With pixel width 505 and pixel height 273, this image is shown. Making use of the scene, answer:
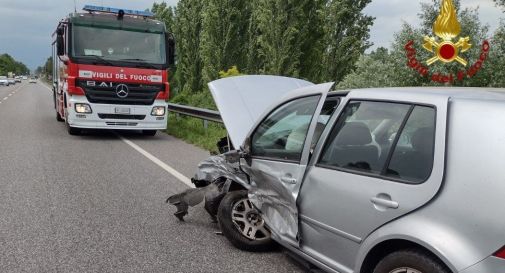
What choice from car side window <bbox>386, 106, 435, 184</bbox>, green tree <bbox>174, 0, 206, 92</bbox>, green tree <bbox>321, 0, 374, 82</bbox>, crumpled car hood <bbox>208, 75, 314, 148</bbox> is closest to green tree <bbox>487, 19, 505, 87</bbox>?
green tree <bbox>321, 0, 374, 82</bbox>

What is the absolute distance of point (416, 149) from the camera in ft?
9.73

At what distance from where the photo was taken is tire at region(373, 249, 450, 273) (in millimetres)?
2613

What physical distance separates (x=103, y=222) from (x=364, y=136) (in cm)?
312

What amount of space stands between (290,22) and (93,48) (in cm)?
915

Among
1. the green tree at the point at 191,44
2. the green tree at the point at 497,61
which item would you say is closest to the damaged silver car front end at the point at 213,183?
the green tree at the point at 497,61

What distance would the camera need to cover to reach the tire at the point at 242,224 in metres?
4.63

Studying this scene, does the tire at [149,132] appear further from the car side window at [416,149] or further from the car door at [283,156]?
the car side window at [416,149]

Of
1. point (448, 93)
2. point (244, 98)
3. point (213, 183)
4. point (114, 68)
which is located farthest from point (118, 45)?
point (448, 93)

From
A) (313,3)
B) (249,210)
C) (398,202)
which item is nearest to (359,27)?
(313,3)

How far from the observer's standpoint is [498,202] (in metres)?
2.39

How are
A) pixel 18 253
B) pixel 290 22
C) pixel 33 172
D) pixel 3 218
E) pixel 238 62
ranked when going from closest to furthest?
1. pixel 18 253
2. pixel 3 218
3. pixel 33 172
4. pixel 290 22
5. pixel 238 62

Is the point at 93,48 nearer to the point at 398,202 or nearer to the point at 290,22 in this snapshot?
the point at 290,22

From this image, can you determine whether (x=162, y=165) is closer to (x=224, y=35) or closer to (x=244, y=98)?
(x=244, y=98)

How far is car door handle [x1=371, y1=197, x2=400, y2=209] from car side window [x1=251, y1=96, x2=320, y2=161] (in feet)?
3.10
